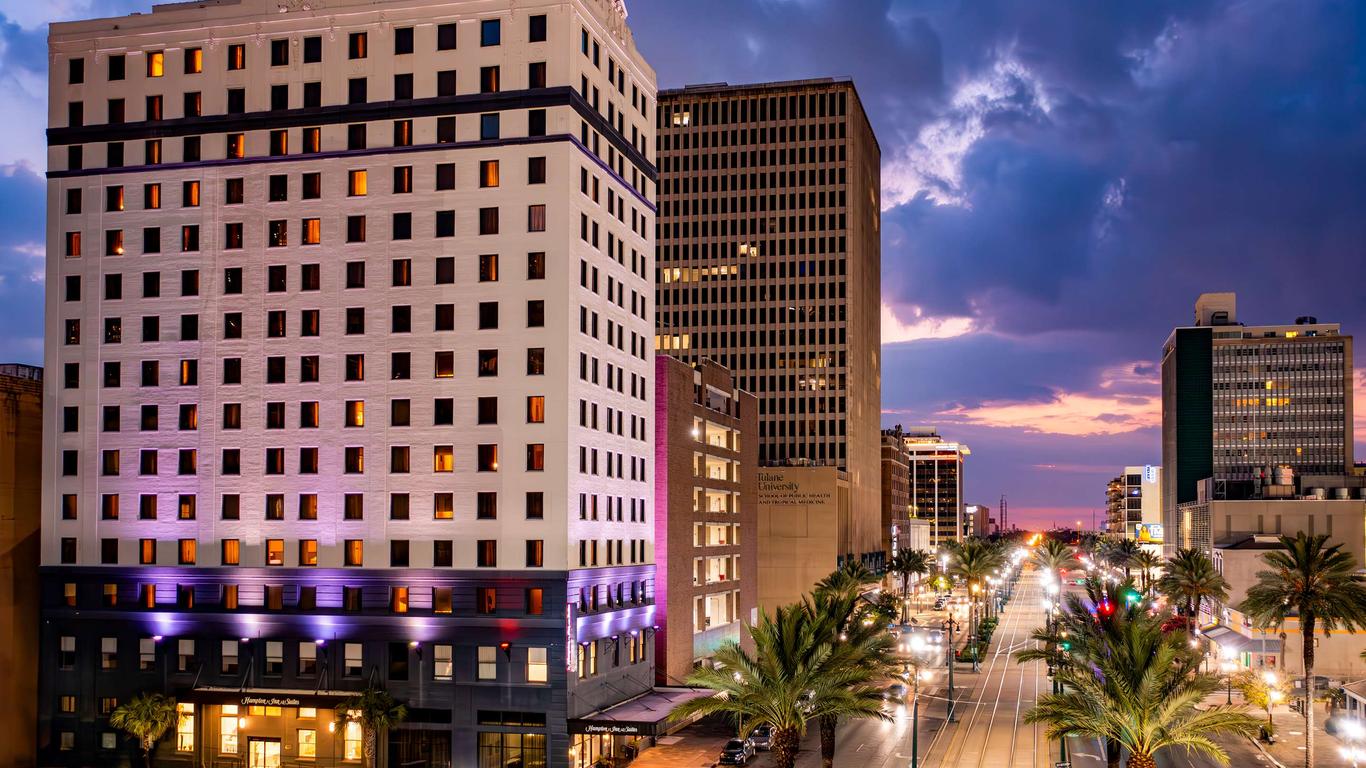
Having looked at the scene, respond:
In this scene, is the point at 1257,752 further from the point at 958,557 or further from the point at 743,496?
the point at 958,557

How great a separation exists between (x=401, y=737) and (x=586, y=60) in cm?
4492

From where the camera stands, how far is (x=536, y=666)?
7738cm

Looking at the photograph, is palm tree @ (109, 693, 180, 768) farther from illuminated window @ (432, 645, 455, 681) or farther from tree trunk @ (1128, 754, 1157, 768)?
tree trunk @ (1128, 754, 1157, 768)

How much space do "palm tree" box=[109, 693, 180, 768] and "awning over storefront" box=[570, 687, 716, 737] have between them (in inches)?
999

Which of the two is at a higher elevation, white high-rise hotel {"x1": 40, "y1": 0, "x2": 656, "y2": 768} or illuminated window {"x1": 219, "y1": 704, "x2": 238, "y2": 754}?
white high-rise hotel {"x1": 40, "y1": 0, "x2": 656, "y2": 768}

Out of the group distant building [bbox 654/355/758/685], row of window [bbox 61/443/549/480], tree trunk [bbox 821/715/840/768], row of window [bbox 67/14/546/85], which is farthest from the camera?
distant building [bbox 654/355/758/685]

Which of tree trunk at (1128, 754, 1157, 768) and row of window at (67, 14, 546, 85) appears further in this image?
row of window at (67, 14, 546, 85)

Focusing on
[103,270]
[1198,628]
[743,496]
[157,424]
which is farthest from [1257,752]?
[103,270]

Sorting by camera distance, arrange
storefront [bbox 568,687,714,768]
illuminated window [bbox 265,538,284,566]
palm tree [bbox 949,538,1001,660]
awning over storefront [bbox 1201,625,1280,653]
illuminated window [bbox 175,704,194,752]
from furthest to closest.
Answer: palm tree [bbox 949,538,1001,660] → awning over storefront [bbox 1201,625,1280,653] → illuminated window [bbox 265,538,284,566] → illuminated window [bbox 175,704,194,752] → storefront [bbox 568,687,714,768]

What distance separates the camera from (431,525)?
80.0 m

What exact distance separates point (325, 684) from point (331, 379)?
19317mm

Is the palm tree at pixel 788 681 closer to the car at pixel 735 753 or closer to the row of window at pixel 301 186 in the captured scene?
the car at pixel 735 753

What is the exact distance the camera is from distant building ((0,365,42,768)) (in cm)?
8331

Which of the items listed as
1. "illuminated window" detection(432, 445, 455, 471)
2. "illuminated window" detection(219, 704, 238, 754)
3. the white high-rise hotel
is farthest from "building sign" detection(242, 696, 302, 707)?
"illuminated window" detection(432, 445, 455, 471)
